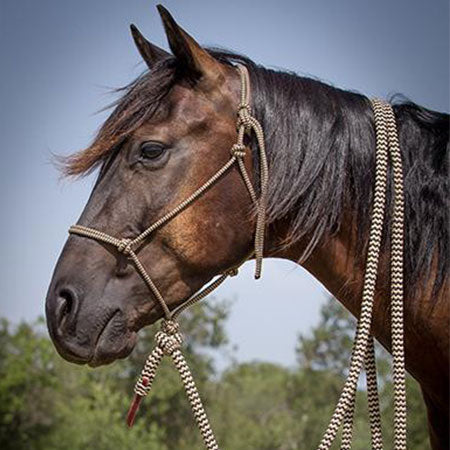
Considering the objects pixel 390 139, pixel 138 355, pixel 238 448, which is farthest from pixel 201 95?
pixel 238 448

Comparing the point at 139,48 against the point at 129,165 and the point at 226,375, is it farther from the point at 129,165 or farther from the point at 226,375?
the point at 226,375

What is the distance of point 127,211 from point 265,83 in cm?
72

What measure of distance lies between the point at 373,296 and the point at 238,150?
71 cm

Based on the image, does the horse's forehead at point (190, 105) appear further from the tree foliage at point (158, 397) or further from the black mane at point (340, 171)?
the tree foliage at point (158, 397)

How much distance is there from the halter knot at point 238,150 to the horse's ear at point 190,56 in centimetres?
29

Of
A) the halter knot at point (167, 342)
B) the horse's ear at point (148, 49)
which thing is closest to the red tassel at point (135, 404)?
the halter knot at point (167, 342)

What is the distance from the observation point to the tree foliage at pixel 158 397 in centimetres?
2955

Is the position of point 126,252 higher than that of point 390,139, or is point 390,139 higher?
point 390,139

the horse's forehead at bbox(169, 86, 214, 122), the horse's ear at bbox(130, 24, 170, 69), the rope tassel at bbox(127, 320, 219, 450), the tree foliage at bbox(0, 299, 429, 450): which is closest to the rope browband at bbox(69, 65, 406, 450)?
the rope tassel at bbox(127, 320, 219, 450)

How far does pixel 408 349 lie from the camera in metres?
2.63

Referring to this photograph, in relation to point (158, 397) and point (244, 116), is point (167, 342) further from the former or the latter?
point (158, 397)

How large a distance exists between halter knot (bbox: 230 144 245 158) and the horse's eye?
254mm

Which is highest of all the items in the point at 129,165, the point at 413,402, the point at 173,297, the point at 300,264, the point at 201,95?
the point at 201,95

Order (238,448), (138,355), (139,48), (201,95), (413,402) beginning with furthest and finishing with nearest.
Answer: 1. (238,448)
2. (138,355)
3. (413,402)
4. (139,48)
5. (201,95)
